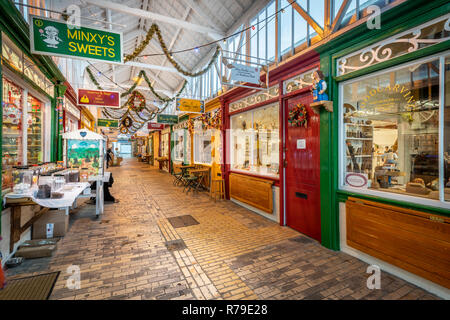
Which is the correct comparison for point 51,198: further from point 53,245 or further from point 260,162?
point 260,162

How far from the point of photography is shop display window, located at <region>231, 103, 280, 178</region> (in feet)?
17.2

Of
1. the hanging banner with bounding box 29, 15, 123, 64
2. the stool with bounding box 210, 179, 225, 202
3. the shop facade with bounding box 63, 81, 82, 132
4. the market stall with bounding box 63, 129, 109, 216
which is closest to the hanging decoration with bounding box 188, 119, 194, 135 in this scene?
the stool with bounding box 210, 179, 225, 202

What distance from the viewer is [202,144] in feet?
30.8

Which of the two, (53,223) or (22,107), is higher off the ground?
(22,107)

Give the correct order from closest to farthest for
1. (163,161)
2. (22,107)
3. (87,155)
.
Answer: (22,107), (87,155), (163,161)

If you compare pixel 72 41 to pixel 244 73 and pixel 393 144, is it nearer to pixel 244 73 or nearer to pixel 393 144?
pixel 244 73

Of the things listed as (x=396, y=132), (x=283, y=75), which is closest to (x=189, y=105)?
(x=283, y=75)

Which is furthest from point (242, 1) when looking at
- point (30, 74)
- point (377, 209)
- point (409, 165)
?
point (377, 209)

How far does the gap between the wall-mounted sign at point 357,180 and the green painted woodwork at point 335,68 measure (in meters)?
0.15

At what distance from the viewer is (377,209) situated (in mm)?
2803

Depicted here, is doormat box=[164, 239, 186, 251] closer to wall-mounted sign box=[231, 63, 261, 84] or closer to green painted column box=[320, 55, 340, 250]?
green painted column box=[320, 55, 340, 250]

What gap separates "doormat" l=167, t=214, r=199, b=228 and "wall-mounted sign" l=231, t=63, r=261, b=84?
10.1ft

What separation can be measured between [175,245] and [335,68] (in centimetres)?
385

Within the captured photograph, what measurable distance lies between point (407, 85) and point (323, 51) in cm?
129
